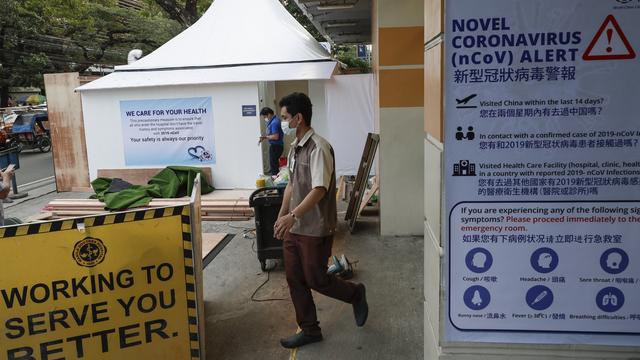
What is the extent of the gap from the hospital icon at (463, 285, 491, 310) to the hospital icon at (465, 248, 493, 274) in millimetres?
89

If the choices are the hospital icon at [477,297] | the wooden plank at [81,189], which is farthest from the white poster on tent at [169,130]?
the hospital icon at [477,297]

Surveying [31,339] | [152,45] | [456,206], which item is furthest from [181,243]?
[152,45]

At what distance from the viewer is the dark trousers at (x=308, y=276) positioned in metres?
3.78

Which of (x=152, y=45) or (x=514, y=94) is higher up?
(x=152, y=45)

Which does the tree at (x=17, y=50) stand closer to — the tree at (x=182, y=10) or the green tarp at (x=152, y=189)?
the tree at (x=182, y=10)

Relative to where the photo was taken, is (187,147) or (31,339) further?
(187,147)

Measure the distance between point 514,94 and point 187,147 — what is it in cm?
925

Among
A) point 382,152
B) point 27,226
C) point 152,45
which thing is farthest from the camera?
point 152,45

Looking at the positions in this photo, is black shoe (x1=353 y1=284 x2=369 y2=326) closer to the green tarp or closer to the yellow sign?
the yellow sign

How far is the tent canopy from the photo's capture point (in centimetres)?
1052

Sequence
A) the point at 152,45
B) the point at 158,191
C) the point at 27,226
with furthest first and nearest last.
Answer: the point at 152,45
the point at 158,191
the point at 27,226

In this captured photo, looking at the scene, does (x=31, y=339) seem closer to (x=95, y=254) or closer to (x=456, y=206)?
(x=95, y=254)

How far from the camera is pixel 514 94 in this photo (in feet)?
7.38

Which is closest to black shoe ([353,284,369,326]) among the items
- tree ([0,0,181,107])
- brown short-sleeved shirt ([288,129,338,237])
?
brown short-sleeved shirt ([288,129,338,237])
